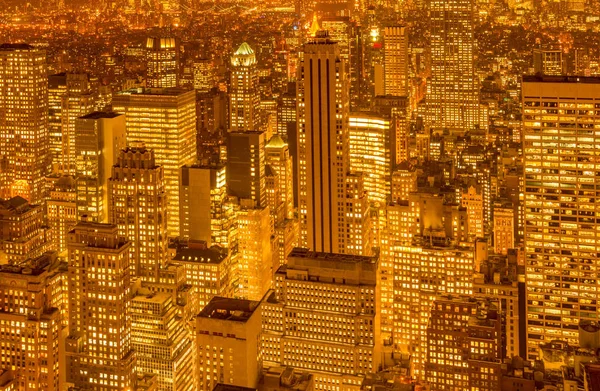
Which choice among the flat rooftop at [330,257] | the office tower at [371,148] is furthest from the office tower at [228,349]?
the office tower at [371,148]

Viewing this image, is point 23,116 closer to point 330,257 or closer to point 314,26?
point 314,26

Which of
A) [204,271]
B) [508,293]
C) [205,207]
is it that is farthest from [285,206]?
[508,293]

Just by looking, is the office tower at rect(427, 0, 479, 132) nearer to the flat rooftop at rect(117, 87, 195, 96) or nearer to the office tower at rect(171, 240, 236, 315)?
the flat rooftop at rect(117, 87, 195, 96)

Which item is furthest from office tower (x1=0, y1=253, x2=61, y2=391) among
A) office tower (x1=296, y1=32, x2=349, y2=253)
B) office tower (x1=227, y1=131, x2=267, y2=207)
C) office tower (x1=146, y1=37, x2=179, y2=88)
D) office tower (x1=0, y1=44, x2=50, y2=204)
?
office tower (x1=146, y1=37, x2=179, y2=88)

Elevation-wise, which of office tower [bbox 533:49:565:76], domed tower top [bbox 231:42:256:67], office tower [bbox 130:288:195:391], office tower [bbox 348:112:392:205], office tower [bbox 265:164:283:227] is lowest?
office tower [bbox 130:288:195:391]

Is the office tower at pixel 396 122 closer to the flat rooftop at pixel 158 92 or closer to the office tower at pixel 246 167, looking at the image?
the office tower at pixel 246 167

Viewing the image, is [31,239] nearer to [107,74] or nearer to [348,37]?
[107,74]

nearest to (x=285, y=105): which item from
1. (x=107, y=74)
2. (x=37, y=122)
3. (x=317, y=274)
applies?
(x=107, y=74)
